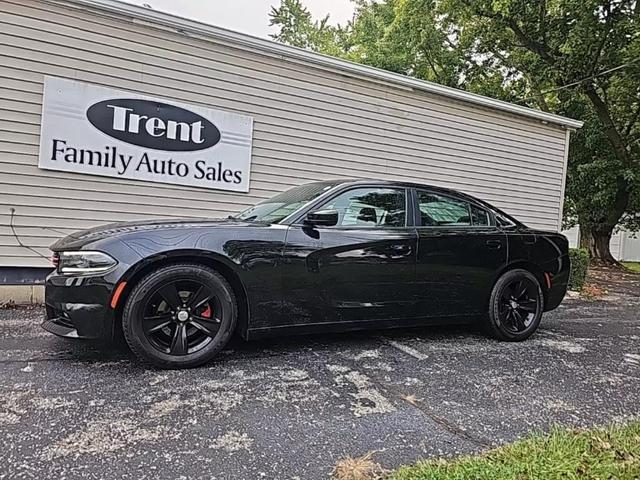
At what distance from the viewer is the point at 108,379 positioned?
281cm

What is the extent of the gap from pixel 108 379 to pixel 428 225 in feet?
8.49

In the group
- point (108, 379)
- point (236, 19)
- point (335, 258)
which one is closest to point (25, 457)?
point (108, 379)

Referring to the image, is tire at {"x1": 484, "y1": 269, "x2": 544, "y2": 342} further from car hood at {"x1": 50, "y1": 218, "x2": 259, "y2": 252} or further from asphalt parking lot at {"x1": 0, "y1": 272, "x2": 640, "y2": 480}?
car hood at {"x1": 50, "y1": 218, "x2": 259, "y2": 252}

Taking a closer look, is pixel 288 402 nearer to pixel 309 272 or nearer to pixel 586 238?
pixel 309 272

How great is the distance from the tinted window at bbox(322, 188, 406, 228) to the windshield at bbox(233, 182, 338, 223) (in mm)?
170

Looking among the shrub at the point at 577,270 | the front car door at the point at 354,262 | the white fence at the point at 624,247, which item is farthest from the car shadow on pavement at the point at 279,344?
the white fence at the point at 624,247

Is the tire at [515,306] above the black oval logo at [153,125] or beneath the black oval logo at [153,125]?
beneath

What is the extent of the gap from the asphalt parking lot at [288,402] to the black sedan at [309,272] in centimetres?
27

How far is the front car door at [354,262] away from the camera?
331 cm

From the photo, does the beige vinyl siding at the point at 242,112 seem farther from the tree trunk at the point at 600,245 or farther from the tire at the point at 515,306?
the tree trunk at the point at 600,245

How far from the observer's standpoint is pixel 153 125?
5.49 metres

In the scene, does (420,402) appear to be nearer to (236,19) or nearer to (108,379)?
(108,379)

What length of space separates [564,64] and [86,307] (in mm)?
12401

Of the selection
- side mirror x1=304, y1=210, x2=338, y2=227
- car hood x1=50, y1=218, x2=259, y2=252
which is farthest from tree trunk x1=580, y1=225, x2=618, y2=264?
car hood x1=50, y1=218, x2=259, y2=252
